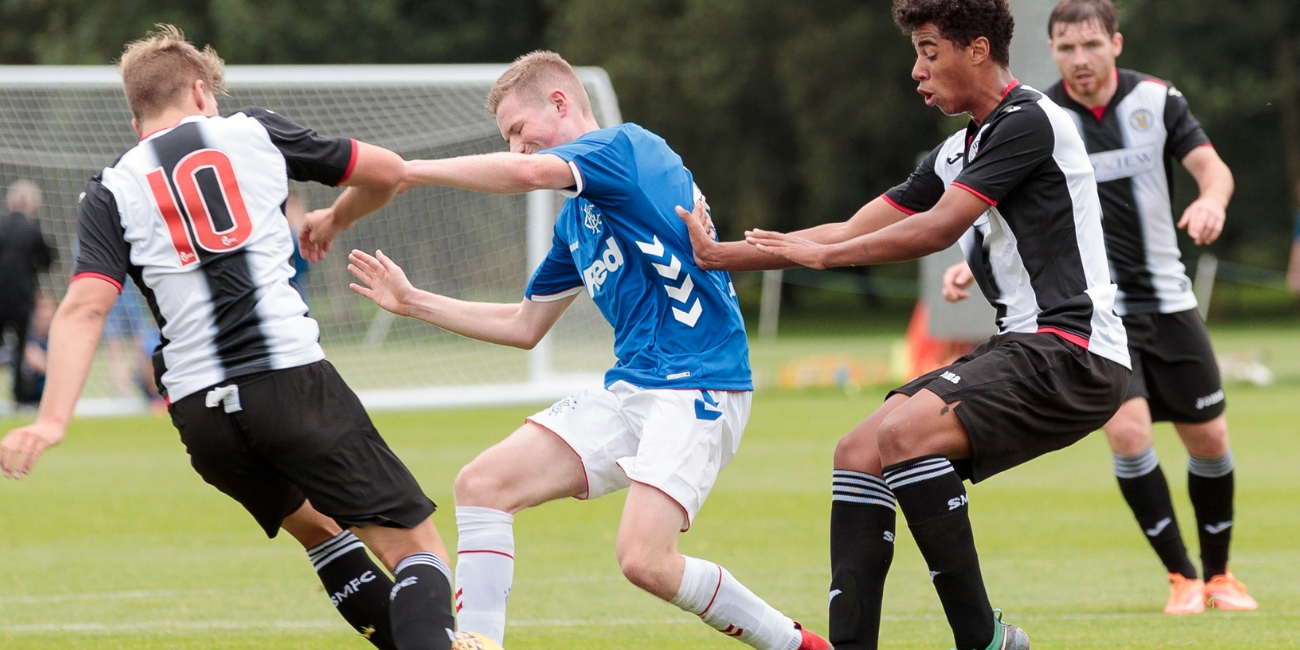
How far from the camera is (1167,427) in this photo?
14.6 m

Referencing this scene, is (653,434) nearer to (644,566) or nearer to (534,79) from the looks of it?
(644,566)

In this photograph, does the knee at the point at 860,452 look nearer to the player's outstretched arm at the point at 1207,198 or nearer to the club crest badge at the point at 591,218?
the club crest badge at the point at 591,218

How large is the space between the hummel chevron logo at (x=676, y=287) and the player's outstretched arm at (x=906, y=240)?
326mm

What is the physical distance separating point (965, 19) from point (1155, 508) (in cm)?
271

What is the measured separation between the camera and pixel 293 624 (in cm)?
602

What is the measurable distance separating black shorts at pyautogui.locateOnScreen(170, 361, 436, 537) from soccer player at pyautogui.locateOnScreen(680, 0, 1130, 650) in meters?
1.15

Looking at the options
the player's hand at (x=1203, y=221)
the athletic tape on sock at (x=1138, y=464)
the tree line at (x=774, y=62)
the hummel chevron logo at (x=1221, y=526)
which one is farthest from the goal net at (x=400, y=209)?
the tree line at (x=774, y=62)

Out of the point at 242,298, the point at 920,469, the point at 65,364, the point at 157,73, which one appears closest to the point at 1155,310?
the point at 920,469

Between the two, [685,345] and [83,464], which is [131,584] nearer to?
[685,345]

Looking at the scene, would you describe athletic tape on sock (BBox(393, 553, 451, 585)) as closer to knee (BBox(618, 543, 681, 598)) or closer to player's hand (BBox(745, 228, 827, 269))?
knee (BBox(618, 543, 681, 598))

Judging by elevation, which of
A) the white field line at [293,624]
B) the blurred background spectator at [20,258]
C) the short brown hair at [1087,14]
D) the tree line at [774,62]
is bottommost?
the tree line at [774,62]

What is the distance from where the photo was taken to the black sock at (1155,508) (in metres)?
6.10

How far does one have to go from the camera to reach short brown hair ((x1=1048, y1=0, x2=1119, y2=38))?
5949 mm

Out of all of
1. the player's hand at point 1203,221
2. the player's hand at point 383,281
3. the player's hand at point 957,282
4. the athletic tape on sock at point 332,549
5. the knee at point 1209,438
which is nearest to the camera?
the athletic tape on sock at point 332,549
